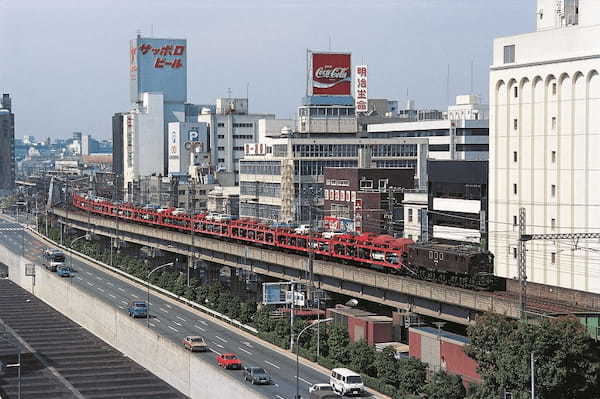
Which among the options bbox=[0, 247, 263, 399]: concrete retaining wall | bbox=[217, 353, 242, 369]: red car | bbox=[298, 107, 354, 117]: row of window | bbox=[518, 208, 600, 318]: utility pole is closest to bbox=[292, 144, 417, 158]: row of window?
bbox=[298, 107, 354, 117]: row of window

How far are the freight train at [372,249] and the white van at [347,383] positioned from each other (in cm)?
1244

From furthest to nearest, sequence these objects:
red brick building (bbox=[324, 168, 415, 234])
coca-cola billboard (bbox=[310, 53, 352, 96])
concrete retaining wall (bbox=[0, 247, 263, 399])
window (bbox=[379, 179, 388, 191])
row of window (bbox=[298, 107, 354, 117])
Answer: row of window (bbox=[298, 107, 354, 117]), coca-cola billboard (bbox=[310, 53, 352, 96]), window (bbox=[379, 179, 388, 191]), red brick building (bbox=[324, 168, 415, 234]), concrete retaining wall (bbox=[0, 247, 263, 399])

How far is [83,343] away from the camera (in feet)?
304

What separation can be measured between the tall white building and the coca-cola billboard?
202 feet

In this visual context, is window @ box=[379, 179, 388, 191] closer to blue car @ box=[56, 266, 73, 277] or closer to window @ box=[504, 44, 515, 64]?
blue car @ box=[56, 266, 73, 277]

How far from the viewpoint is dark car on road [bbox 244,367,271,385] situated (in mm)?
62219

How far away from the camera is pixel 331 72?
133500mm

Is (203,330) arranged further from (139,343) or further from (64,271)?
(64,271)

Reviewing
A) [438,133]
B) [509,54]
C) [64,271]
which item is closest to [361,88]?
[438,133]

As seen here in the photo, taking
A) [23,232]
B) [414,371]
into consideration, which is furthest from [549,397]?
[23,232]

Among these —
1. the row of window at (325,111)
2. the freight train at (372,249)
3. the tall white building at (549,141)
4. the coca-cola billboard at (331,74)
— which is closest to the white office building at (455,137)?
the row of window at (325,111)

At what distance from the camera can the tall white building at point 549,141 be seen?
63.6 m

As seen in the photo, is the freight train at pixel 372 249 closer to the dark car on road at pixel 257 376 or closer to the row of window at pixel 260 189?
the row of window at pixel 260 189

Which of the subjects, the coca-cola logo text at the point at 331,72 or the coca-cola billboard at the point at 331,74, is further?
the coca-cola logo text at the point at 331,72
